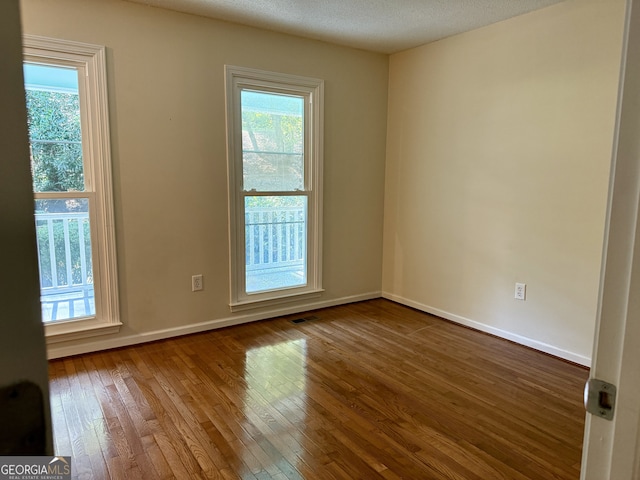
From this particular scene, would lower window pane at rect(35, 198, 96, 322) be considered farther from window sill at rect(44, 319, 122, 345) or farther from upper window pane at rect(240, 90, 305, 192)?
upper window pane at rect(240, 90, 305, 192)

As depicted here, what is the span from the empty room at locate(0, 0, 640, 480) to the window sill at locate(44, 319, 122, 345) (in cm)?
1

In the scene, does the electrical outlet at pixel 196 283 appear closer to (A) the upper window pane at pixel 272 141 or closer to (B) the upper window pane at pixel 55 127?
(A) the upper window pane at pixel 272 141

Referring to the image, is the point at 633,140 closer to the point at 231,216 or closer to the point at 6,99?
the point at 6,99

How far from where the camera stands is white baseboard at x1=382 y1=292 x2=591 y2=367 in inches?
117

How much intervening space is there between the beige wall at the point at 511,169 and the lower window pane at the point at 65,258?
2808 mm

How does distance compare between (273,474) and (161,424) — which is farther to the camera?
(161,424)

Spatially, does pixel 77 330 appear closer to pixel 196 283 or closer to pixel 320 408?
pixel 196 283

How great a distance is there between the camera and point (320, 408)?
234 centimetres

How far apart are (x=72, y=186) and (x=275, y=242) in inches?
64.6

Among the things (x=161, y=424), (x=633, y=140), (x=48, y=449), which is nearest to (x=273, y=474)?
(x=161, y=424)

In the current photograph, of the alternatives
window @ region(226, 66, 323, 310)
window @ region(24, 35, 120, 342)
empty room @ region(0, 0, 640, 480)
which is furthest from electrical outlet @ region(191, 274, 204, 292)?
window @ region(24, 35, 120, 342)

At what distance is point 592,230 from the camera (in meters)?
2.79

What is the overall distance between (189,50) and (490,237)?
2789mm

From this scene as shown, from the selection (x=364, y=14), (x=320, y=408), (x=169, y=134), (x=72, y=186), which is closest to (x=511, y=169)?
(x=364, y=14)
